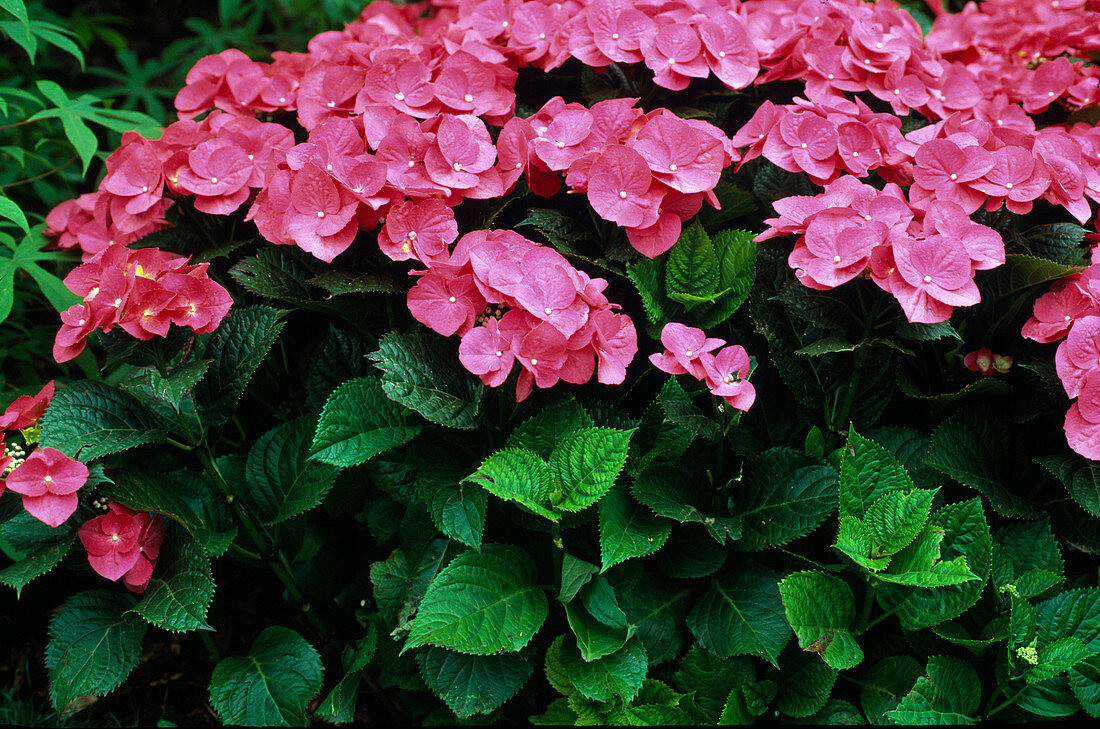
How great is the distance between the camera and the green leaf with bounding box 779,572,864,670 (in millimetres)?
1542

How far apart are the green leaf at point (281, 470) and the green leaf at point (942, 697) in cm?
134

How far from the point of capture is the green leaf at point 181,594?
1605 millimetres

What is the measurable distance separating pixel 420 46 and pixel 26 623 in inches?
76.5

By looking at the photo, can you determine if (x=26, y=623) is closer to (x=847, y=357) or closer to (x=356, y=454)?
(x=356, y=454)

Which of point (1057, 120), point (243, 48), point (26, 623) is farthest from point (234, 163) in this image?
point (1057, 120)

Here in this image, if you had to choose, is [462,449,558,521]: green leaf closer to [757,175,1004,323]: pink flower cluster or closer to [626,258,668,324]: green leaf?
[626,258,668,324]: green leaf

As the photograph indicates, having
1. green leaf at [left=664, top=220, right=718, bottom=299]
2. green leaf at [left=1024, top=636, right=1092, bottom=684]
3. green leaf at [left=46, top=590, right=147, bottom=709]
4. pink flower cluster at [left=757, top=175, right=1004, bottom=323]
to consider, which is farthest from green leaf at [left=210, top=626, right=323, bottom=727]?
green leaf at [left=1024, top=636, right=1092, bottom=684]

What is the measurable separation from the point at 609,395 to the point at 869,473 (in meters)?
0.62

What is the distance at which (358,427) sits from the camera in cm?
166

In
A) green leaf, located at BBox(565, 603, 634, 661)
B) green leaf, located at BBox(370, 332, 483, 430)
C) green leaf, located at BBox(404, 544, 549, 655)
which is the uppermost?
green leaf, located at BBox(370, 332, 483, 430)

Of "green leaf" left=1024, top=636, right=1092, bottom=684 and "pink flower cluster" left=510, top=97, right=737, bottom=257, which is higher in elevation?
"pink flower cluster" left=510, top=97, right=737, bottom=257

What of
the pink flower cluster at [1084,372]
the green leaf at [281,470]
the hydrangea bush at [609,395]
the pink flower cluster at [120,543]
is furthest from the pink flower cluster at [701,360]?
the pink flower cluster at [120,543]

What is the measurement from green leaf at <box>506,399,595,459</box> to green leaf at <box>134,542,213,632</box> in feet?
2.35

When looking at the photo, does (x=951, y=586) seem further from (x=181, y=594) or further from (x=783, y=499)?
(x=181, y=594)
